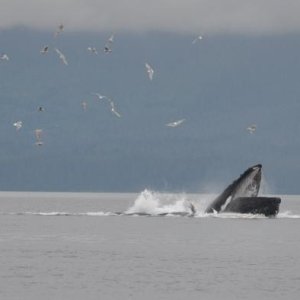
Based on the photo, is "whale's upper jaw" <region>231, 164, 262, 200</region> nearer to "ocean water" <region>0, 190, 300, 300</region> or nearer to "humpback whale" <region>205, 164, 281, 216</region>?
"humpback whale" <region>205, 164, 281, 216</region>

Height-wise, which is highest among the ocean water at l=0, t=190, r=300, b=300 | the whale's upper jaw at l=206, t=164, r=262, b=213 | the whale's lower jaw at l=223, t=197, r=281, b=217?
the whale's upper jaw at l=206, t=164, r=262, b=213

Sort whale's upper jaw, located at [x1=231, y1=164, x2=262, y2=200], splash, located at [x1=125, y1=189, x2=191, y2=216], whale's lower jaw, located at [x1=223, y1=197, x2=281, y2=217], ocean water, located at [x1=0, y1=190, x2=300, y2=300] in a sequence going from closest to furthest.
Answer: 1. ocean water, located at [x1=0, y1=190, x2=300, y2=300]
2. whale's upper jaw, located at [x1=231, y1=164, x2=262, y2=200]
3. whale's lower jaw, located at [x1=223, y1=197, x2=281, y2=217]
4. splash, located at [x1=125, y1=189, x2=191, y2=216]

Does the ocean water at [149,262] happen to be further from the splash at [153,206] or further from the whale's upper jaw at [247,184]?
the splash at [153,206]

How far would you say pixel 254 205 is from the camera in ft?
434

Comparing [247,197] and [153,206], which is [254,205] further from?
[153,206]

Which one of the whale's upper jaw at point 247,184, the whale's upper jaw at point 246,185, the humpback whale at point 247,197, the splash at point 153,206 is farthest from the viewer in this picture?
the splash at point 153,206

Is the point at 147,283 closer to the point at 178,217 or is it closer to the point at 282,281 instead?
the point at 282,281

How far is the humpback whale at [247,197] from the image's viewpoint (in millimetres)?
126375

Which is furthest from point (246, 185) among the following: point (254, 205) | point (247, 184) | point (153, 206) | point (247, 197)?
point (153, 206)

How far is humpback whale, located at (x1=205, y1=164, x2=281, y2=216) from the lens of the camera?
126 metres

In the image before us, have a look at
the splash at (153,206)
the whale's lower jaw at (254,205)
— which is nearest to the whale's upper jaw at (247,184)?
the whale's lower jaw at (254,205)

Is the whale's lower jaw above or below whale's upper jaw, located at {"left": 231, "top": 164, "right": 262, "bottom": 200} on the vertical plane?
below

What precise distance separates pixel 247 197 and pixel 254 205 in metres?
5.76

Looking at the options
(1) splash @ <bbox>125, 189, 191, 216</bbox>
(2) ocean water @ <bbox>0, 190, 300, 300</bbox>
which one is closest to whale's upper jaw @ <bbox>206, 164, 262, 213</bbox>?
(2) ocean water @ <bbox>0, 190, 300, 300</bbox>
